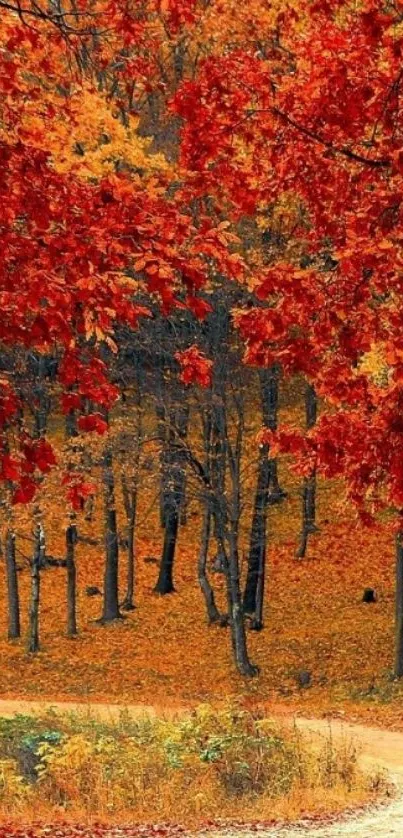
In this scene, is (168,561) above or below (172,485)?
below

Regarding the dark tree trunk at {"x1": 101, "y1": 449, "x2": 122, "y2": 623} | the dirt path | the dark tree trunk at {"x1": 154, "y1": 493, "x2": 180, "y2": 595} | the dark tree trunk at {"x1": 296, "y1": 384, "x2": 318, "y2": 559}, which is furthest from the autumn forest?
the dark tree trunk at {"x1": 296, "y1": 384, "x2": 318, "y2": 559}

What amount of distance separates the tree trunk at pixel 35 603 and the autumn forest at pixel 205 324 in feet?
0.20

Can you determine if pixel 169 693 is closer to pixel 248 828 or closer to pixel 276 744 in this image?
pixel 276 744

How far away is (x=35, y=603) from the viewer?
29.0 m

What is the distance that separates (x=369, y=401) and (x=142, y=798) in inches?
200

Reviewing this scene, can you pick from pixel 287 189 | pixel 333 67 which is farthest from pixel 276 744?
pixel 333 67

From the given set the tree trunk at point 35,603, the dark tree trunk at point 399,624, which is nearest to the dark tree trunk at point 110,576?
the tree trunk at point 35,603

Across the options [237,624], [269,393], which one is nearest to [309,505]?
[269,393]

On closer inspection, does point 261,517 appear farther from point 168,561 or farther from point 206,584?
point 168,561

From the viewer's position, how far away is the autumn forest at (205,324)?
7.96 m

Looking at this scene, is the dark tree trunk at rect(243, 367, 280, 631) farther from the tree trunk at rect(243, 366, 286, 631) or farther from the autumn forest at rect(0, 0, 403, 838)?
the autumn forest at rect(0, 0, 403, 838)

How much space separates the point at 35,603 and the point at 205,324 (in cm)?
751

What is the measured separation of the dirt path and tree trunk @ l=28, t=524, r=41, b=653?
4.10 metres

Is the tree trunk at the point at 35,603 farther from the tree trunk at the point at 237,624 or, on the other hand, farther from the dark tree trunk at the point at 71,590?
the tree trunk at the point at 237,624
